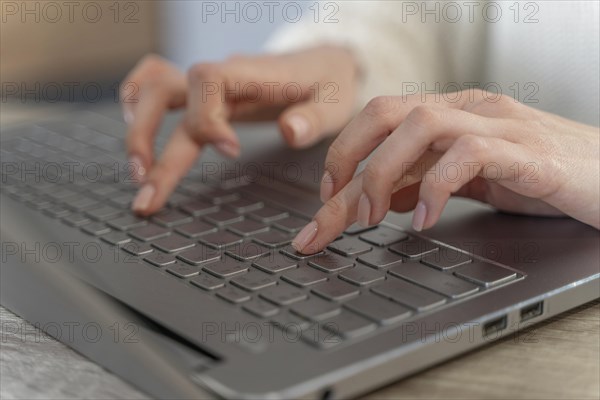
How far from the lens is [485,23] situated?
1330mm

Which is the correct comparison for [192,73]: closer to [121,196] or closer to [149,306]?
[121,196]

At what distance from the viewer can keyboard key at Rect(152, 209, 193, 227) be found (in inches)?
28.3

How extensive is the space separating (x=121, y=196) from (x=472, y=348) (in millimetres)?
419

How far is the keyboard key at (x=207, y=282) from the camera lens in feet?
1.83

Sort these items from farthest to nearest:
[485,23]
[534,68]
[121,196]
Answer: [485,23] → [534,68] → [121,196]

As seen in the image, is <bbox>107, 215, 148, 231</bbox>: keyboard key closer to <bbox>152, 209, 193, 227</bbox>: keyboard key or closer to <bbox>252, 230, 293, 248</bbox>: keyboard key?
<bbox>152, 209, 193, 227</bbox>: keyboard key

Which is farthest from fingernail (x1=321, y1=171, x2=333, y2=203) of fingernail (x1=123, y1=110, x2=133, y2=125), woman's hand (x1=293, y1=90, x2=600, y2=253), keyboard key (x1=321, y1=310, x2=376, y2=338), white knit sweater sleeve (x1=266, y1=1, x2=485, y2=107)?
white knit sweater sleeve (x1=266, y1=1, x2=485, y2=107)

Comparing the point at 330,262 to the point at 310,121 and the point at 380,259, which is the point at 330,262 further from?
the point at 310,121

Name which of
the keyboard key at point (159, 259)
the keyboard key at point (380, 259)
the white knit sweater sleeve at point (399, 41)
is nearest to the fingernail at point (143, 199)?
the keyboard key at point (159, 259)

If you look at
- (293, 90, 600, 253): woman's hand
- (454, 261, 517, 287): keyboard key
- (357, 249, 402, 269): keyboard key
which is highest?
(293, 90, 600, 253): woman's hand

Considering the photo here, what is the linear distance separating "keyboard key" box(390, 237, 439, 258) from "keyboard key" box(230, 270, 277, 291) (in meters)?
0.11

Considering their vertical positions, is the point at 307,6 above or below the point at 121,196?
above

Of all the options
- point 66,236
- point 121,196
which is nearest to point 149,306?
point 66,236

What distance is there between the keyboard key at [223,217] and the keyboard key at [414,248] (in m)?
0.16
